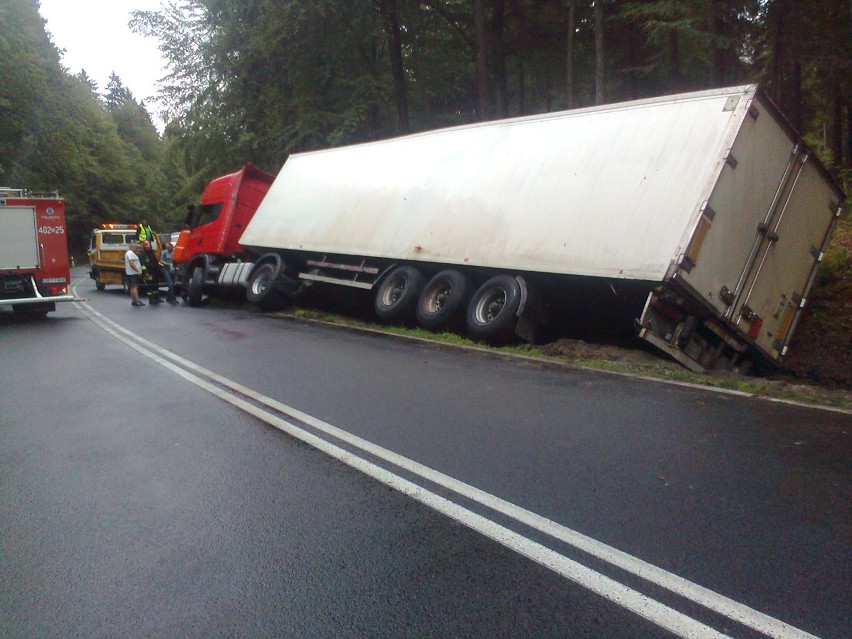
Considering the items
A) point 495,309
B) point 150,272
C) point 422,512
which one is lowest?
point 150,272

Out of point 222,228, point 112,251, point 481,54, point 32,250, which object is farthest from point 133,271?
point 481,54

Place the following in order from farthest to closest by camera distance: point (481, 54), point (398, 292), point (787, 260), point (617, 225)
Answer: point (481, 54) < point (398, 292) < point (787, 260) < point (617, 225)

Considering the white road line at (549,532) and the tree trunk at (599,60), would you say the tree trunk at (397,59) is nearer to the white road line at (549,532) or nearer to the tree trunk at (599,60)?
the tree trunk at (599,60)

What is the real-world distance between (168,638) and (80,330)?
42.0 ft

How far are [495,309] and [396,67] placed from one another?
1559 centimetres

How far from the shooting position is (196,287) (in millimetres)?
19766

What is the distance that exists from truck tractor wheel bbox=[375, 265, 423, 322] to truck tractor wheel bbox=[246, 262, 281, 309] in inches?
150

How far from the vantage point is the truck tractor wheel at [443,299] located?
1190 centimetres

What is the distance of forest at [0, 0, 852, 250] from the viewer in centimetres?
1834

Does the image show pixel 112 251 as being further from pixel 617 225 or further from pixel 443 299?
pixel 617 225

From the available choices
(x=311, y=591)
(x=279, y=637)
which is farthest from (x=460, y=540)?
(x=279, y=637)

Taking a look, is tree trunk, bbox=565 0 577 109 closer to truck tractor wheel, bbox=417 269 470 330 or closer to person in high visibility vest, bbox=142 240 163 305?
truck tractor wheel, bbox=417 269 470 330

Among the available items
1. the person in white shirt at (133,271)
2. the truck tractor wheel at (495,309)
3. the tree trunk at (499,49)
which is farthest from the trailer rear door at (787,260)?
the tree trunk at (499,49)

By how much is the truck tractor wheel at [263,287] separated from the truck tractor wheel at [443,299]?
5.18m
